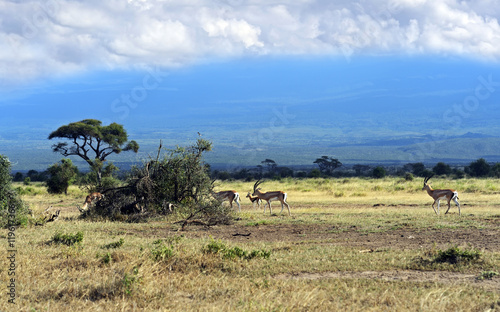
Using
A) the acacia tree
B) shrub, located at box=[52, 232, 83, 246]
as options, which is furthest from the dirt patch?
the acacia tree

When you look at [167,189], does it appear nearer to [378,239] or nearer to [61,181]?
[378,239]

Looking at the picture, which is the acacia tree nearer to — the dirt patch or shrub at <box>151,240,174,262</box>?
the dirt patch

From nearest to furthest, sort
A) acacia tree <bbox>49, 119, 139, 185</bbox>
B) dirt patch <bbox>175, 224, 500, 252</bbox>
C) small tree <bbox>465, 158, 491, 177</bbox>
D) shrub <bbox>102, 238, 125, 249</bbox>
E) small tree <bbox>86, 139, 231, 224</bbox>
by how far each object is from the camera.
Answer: shrub <bbox>102, 238, 125, 249</bbox>
dirt patch <bbox>175, 224, 500, 252</bbox>
small tree <bbox>86, 139, 231, 224</bbox>
acacia tree <bbox>49, 119, 139, 185</bbox>
small tree <bbox>465, 158, 491, 177</bbox>

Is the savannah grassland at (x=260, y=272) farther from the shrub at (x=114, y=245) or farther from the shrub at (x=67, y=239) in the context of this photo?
the shrub at (x=67, y=239)

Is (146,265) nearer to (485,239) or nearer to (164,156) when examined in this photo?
(485,239)

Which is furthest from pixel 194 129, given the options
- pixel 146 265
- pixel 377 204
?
pixel 146 265

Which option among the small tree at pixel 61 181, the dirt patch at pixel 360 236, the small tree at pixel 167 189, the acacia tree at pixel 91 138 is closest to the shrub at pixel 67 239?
the dirt patch at pixel 360 236

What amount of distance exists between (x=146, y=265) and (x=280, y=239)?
5063 mm

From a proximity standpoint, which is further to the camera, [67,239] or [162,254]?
[67,239]

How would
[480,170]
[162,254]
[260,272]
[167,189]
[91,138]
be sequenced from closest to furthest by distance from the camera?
[260,272] → [162,254] → [167,189] → [91,138] → [480,170]

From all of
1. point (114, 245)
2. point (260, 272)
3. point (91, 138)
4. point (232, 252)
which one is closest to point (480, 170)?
point (91, 138)

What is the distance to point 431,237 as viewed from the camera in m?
12.6

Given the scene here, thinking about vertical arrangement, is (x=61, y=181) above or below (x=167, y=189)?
above

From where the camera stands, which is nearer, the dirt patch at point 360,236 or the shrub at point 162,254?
the shrub at point 162,254
